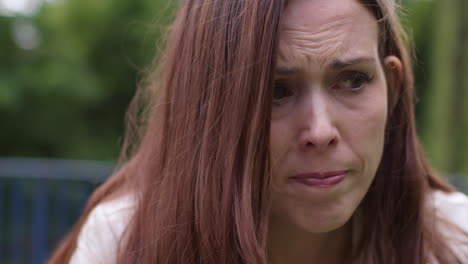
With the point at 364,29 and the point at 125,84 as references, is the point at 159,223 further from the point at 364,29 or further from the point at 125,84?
the point at 125,84

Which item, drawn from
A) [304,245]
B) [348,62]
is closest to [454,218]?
[304,245]

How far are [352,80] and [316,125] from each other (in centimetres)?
23

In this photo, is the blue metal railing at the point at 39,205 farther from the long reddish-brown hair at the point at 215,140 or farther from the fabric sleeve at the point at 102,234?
the long reddish-brown hair at the point at 215,140

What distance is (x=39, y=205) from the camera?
4.32 m

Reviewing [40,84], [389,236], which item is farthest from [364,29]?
[40,84]

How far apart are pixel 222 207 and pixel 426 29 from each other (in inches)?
279

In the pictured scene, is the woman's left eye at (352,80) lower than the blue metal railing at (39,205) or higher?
higher

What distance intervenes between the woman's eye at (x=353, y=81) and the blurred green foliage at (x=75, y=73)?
5372mm

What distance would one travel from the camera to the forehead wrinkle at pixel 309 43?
1529mm

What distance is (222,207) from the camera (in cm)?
155

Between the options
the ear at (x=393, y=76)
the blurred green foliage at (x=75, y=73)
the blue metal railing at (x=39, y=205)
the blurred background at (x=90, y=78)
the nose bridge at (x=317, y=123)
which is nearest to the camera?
the nose bridge at (x=317, y=123)

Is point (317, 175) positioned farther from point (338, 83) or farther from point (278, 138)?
point (338, 83)

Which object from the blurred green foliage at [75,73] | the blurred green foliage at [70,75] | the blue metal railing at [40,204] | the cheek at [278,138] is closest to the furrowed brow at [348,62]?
the cheek at [278,138]

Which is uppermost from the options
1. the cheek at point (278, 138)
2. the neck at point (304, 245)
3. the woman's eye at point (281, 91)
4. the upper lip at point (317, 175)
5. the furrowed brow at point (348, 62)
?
the furrowed brow at point (348, 62)
